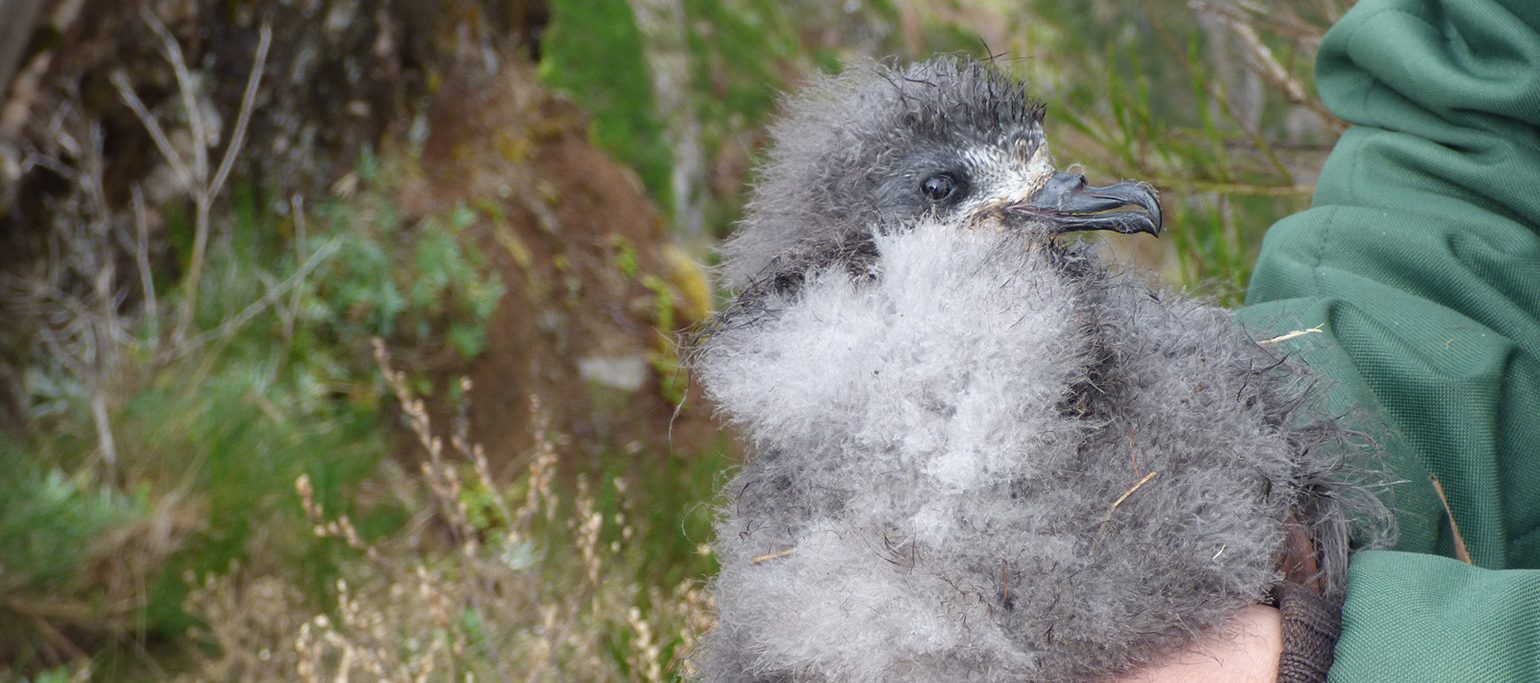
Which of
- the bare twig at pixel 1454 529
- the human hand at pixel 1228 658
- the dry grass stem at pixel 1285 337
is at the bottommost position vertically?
the bare twig at pixel 1454 529

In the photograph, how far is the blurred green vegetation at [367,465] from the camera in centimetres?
321

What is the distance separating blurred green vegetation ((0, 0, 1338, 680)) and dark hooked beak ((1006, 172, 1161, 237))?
665 mm

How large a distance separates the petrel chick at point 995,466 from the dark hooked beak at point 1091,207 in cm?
12

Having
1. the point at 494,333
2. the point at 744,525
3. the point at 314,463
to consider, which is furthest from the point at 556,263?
the point at 744,525

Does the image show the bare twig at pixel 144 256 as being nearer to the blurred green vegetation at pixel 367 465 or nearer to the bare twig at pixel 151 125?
the blurred green vegetation at pixel 367 465

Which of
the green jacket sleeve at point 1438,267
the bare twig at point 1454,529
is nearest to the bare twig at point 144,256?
the green jacket sleeve at point 1438,267

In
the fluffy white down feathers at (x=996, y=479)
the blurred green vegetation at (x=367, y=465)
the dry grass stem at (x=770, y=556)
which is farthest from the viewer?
the blurred green vegetation at (x=367, y=465)

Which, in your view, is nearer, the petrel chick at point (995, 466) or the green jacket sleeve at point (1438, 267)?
the petrel chick at point (995, 466)

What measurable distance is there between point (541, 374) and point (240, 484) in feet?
5.58

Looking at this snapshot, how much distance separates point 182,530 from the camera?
13.3ft

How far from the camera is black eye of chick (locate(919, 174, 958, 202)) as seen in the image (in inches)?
70.6

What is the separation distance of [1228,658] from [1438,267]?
2.96 feet

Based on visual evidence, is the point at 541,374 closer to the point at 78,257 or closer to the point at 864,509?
the point at 78,257

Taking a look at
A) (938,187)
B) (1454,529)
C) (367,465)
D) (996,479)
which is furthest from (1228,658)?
(367,465)
